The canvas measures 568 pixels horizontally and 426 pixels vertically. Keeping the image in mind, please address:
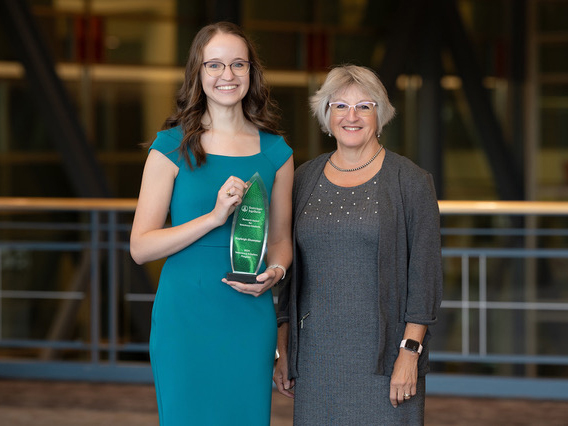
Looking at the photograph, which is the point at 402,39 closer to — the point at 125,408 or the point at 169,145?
the point at 125,408

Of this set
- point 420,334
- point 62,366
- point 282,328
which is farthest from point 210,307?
point 62,366

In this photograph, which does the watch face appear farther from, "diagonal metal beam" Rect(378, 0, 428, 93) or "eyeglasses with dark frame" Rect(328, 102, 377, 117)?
"diagonal metal beam" Rect(378, 0, 428, 93)

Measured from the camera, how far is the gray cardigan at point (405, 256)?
200 centimetres

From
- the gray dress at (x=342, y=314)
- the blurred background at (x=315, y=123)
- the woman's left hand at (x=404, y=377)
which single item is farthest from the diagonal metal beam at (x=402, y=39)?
the woman's left hand at (x=404, y=377)

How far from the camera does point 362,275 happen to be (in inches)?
79.8

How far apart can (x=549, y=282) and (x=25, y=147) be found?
557cm

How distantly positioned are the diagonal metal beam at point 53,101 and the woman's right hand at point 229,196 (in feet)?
13.4

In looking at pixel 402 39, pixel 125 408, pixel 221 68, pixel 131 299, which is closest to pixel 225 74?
pixel 221 68

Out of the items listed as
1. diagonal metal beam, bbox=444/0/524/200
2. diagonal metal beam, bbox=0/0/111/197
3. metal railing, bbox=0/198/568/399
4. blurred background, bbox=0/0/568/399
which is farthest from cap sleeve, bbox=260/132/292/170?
diagonal metal beam, bbox=444/0/524/200

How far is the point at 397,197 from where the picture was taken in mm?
2014

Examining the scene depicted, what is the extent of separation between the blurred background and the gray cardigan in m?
4.88

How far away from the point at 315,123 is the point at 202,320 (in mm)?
7023

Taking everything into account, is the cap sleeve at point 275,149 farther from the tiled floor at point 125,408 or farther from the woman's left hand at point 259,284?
the tiled floor at point 125,408

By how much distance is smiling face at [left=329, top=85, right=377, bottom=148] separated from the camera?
6.69ft
